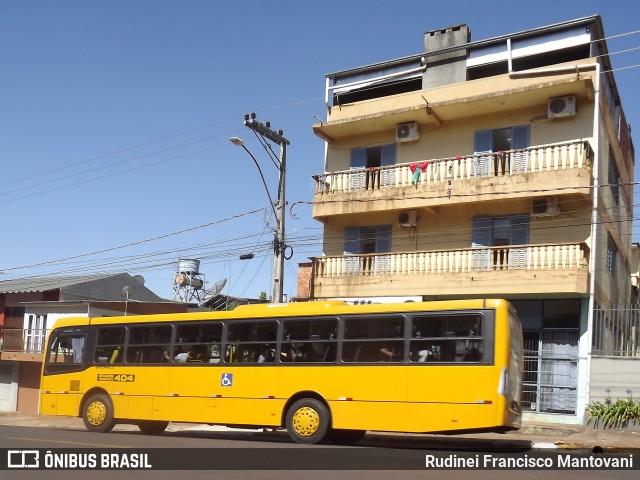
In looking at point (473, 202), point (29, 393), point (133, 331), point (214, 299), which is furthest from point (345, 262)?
point (29, 393)

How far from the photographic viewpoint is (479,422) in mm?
13797

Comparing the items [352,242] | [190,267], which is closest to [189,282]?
[190,267]

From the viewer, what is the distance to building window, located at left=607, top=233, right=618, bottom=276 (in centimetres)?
2500

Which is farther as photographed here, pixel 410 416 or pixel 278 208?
pixel 278 208

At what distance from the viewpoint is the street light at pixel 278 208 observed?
23.7 m

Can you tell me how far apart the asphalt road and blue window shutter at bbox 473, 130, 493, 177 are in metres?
9.58

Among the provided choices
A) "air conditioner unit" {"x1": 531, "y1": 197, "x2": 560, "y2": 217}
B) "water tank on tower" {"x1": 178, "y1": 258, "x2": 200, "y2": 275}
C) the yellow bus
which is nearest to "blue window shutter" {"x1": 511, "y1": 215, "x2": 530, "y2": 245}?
"air conditioner unit" {"x1": 531, "y1": 197, "x2": 560, "y2": 217}

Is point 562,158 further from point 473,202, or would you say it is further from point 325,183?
point 325,183

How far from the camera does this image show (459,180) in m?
24.1

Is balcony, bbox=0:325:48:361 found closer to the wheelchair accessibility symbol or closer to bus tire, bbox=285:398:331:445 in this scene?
the wheelchair accessibility symbol

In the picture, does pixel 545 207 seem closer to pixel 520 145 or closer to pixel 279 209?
pixel 520 145

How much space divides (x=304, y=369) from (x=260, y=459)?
3.93 meters

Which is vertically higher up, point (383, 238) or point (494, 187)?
point (494, 187)

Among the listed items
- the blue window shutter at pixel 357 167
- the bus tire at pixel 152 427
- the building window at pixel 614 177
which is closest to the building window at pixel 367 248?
the blue window shutter at pixel 357 167
